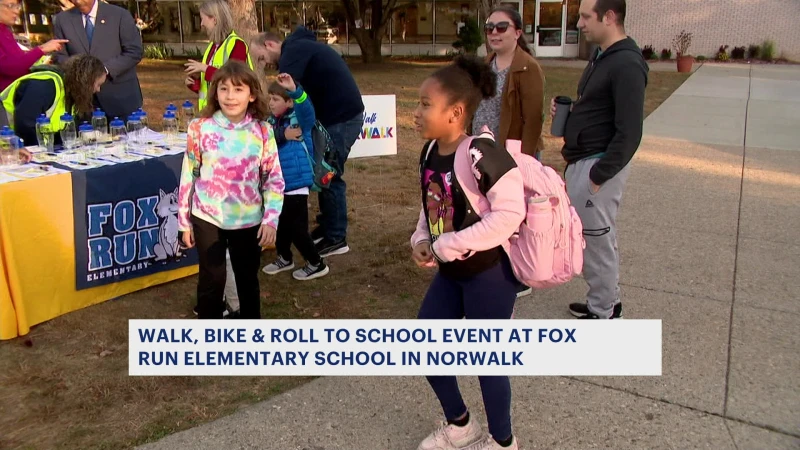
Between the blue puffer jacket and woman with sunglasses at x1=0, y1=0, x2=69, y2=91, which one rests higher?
woman with sunglasses at x1=0, y1=0, x2=69, y2=91

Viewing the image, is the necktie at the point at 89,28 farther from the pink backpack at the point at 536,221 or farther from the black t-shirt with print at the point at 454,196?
the pink backpack at the point at 536,221

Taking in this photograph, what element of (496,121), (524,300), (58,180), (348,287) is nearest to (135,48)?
(58,180)

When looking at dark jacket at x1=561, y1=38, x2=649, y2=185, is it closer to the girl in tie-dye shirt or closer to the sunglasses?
the sunglasses

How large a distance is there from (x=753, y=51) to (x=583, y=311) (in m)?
24.6

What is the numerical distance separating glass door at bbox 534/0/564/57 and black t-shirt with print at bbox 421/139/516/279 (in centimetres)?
2617

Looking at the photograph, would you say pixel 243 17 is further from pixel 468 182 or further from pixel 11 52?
pixel 468 182

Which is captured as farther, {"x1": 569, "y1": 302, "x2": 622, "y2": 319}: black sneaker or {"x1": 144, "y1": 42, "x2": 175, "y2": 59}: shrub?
{"x1": 144, "y1": 42, "x2": 175, "y2": 59}: shrub

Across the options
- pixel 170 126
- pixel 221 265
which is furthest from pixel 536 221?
pixel 170 126

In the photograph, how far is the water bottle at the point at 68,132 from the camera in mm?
4566

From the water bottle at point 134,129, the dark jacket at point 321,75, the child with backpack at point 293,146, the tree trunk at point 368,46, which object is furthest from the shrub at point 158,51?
the child with backpack at point 293,146

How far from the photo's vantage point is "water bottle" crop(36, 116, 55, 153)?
15.0 ft

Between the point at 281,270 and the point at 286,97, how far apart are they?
1.36 m

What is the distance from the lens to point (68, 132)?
4.58 metres

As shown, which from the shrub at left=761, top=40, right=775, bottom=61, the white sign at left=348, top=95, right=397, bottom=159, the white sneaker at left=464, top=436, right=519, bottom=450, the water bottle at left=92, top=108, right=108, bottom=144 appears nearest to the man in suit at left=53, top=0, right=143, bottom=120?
the water bottle at left=92, top=108, right=108, bottom=144
